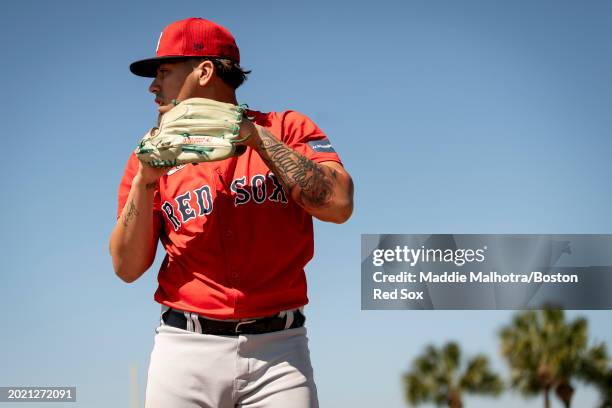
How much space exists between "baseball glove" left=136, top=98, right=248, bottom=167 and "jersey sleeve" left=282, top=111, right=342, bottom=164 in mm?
401

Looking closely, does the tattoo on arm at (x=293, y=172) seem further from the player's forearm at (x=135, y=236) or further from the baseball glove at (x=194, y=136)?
the player's forearm at (x=135, y=236)

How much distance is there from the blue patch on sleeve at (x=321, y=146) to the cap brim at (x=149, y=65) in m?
0.72

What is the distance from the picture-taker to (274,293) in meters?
3.58

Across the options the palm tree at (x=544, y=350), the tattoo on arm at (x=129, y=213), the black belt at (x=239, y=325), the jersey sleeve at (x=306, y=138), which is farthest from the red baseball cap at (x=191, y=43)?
the palm tree at (x=544, y=350)

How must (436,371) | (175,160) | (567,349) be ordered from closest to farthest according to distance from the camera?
(175,160) < (567,349) < (436,371)

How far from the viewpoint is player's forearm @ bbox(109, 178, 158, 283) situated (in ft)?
11.8

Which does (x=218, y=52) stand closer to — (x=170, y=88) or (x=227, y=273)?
(x=170, y=88)

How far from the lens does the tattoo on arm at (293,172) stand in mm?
3461

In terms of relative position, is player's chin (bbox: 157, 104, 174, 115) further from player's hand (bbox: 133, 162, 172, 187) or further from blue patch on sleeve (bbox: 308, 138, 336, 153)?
Answer: blue patch on sleeve (bbox: 308, 138, 336, 153)

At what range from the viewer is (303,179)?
11.4ft

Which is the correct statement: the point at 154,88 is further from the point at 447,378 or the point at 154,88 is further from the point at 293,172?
the point at 447,378

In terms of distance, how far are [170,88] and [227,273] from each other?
91 centimetres

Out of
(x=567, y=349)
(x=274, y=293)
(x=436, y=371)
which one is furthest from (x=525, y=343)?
(x=274, y=293)

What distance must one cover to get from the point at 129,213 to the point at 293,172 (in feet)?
2.53
